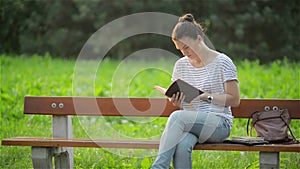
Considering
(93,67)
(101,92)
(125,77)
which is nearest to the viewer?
(101,92)

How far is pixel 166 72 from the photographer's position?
12523 millimetres

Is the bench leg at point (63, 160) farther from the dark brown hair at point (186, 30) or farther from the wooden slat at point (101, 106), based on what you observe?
the dark brown hair at point (186, 30)

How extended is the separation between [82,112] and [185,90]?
98 centimetres

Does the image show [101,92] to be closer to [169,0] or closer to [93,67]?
[93,67]

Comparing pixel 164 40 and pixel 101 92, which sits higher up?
pixel 164 40

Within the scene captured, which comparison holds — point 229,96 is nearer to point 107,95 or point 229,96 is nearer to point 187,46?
point 187,46

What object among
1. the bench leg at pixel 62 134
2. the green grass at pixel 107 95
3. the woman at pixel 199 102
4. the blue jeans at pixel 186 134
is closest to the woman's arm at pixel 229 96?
the woman at pixel 199 102

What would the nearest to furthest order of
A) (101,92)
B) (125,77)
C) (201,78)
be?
(201,78) < (101,92) < (125,77)

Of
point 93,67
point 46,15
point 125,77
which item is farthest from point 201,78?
point 46,15

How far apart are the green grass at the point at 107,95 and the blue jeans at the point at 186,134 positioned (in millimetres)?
948

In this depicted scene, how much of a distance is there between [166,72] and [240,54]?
691cm

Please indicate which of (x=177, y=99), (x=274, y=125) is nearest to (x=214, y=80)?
(x=177, y=99)

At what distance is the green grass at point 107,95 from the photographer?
5223mm

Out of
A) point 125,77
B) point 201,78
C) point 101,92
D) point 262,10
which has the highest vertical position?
Result: point 262,10
